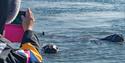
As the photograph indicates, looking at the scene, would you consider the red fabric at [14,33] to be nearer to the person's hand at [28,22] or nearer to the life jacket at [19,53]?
the person's hand at [28,22]

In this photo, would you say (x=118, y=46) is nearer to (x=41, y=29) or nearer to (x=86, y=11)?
(x=41, y=29)

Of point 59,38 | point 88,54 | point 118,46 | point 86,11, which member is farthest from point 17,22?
point 86,11

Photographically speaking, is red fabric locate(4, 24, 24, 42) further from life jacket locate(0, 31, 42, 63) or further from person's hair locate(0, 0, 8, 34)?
person's hair locate(0, 0, 8, 34)

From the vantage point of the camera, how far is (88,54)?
27.2 m

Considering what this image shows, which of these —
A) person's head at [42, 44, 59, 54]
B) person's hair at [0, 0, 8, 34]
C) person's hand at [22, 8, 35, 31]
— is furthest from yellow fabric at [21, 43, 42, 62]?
person's head at [42, 44, 59, 54]

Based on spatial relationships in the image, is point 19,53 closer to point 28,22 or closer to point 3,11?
point 3,11

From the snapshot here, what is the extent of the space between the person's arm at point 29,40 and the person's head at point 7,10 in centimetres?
32

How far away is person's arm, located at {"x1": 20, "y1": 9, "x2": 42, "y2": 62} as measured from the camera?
3.53 meters

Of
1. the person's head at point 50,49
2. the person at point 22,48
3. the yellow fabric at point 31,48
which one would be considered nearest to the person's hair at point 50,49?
the person's head at point 50,49

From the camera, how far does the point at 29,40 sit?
12.3 feet

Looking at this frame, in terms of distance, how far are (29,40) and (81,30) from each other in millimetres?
33946

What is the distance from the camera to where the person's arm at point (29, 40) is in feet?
11.6

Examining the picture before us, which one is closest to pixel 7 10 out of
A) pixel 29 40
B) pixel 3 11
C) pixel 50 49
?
pixel 3 11

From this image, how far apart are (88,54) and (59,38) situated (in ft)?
18.3
